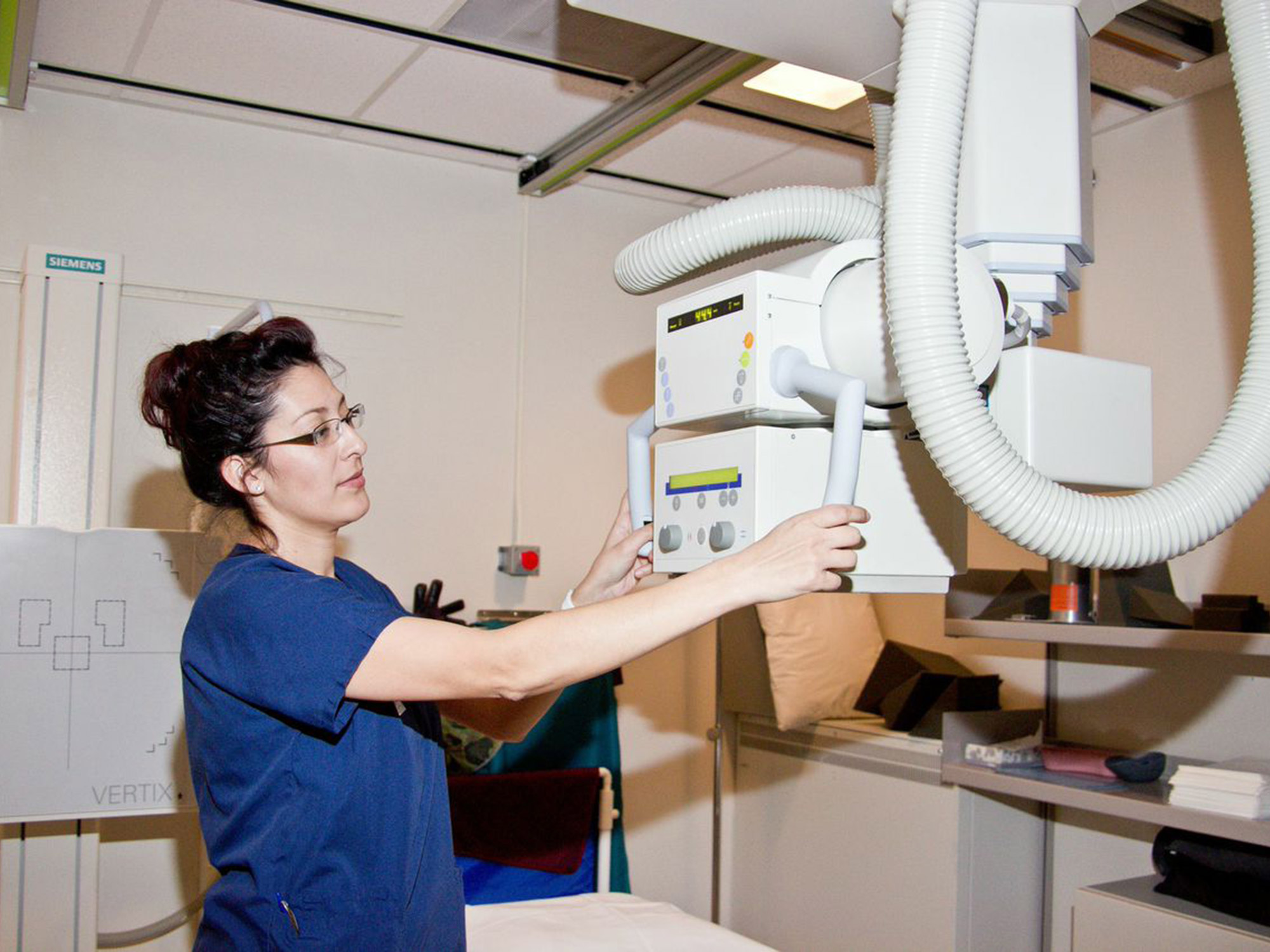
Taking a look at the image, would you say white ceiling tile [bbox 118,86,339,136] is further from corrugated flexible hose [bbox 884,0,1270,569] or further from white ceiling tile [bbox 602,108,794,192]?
corrugated flexible hose [bbox 884,0,1270,569]

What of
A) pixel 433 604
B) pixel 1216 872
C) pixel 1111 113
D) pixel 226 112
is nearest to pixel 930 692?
pixel 1216 872

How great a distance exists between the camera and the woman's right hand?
1188 millimetres

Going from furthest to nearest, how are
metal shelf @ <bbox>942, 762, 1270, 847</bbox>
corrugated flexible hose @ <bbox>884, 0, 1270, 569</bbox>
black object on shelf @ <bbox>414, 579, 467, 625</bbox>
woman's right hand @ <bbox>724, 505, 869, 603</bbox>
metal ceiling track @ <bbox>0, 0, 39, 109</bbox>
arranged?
black object on shelf @ <bbox>414, 579, 467, 625</bbox> < metal ceiling track @ <bbox>0, 0, 39, 109</bbox> < metal shelf @ <bbox>942, 762, 1270, 847</bbox> < woman's right hand @ <bbox>724, 505, 869, 603</bbox> < corrugated flexible hose @ <bbox>884, 0, 1270, 569</bbox>

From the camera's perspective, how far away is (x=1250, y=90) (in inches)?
48.1

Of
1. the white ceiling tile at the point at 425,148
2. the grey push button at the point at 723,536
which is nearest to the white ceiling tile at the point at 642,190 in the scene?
the white ceiling tile at the point at 425,148

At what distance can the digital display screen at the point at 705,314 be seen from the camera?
1.29 m

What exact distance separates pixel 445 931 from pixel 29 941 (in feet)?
4.55

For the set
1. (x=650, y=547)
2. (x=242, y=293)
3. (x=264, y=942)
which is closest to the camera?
(x=264, y=942)

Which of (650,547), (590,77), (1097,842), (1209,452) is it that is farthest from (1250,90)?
(1097,842)

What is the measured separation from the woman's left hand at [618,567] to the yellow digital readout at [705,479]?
0.78 feet

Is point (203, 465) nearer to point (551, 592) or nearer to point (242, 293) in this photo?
point (242, 293)

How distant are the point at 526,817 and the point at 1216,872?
1.61 m

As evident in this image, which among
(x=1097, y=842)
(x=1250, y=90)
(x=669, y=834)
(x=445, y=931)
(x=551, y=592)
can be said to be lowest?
(x=669, y=834)

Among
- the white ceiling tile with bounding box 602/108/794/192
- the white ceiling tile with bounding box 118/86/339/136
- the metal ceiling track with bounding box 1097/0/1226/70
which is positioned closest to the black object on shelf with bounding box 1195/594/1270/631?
the metal ceiling track with bounding box 1097/0/1226/70
